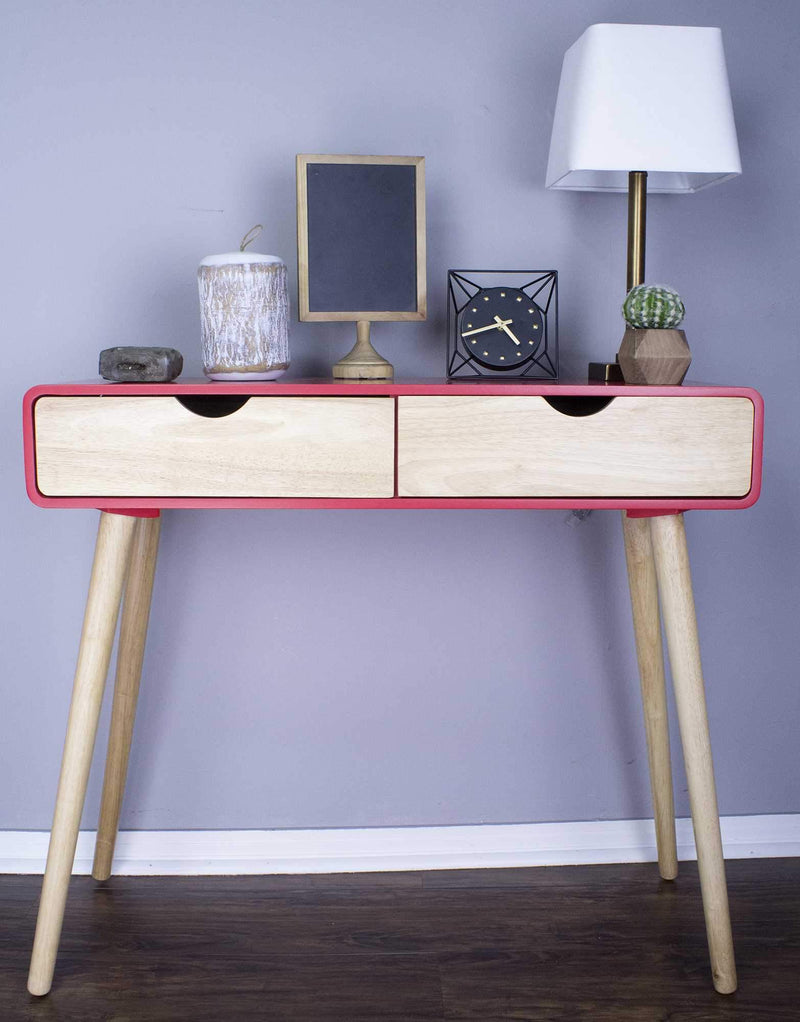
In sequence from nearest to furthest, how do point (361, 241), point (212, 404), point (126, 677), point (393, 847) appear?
point (212, 404), point (361, 241), point (126, 677), point (393, 847)

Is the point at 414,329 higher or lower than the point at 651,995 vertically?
higher

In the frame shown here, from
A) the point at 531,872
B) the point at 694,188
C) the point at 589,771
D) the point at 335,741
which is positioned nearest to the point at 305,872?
the point at 335,741

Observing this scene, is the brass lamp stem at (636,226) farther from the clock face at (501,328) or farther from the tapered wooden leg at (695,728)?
the tapered wooden leg at (695,728)

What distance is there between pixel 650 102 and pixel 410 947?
125cm

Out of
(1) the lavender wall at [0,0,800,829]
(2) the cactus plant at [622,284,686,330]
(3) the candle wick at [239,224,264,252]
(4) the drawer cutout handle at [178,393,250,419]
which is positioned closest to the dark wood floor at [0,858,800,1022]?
(1) the lavender wall at [0,0,800,829]

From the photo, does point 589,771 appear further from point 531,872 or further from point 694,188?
point 694,188

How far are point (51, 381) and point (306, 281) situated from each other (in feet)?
1.58

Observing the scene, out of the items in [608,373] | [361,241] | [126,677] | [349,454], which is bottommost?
[126,677]

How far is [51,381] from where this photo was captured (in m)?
1.49

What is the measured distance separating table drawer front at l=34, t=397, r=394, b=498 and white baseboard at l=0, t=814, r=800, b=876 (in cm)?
72

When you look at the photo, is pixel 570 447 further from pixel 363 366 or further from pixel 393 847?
pixel 393 847

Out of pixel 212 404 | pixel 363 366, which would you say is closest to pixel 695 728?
pixel 363 366

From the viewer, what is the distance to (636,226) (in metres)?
1.36

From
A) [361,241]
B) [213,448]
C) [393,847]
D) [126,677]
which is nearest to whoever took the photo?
[213,448]
